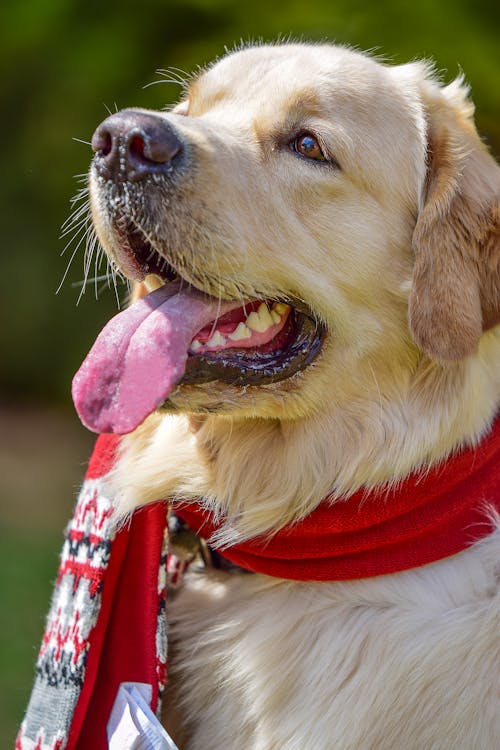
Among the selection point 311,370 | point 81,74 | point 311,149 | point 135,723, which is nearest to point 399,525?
point 311,370

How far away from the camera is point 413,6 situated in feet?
18.1

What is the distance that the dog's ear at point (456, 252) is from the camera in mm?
2871

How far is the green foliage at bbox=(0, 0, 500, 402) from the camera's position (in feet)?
18.3

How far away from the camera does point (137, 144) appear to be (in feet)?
8.87

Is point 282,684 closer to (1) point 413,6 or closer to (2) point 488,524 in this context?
(2) point 488,524

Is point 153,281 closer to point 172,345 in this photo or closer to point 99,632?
point 172,345

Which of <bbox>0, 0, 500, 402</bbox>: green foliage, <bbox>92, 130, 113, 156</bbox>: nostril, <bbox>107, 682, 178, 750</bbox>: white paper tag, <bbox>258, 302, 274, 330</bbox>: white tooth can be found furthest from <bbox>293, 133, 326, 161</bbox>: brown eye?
<bbox>0, 0, 500, 402</bbox>: green foliage

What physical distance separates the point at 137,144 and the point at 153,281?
48 cm

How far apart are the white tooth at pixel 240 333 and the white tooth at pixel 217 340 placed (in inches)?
1.2

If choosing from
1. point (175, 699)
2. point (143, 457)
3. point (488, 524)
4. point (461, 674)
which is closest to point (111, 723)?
point (175, 699)

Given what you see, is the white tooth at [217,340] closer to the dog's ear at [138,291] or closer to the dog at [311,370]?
the dog at [311,370]

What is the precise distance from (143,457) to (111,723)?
79 centimetres

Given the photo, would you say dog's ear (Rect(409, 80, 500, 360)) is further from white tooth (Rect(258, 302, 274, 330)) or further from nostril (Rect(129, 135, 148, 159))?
nostril (Rect(129, 135, 148, 159))

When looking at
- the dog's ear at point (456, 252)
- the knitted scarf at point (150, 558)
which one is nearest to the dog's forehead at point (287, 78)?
the dog's ear at point (456, 252)
